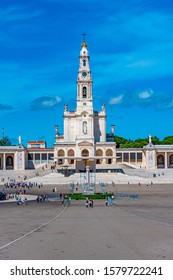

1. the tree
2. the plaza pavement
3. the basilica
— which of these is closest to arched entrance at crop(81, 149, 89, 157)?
the basilica

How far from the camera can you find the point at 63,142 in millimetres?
110938

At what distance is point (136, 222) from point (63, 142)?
3299 inches

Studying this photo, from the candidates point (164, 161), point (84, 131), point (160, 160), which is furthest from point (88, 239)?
point (160, 160)

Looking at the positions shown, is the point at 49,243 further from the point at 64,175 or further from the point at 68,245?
the point at 64,175

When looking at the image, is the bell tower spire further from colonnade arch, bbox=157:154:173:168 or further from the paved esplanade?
the paved esplanade

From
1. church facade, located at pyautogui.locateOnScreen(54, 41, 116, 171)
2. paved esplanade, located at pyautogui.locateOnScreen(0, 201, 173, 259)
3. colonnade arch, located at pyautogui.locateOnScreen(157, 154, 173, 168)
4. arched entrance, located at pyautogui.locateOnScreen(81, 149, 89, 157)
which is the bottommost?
paved esplanade, located at pyautogui.locateOnScreen(0, 201, 173, 259)

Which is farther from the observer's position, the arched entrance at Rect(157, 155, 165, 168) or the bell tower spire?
the arched entrance at Rect(157, 155, 165, 168)

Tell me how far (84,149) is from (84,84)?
14.1 m

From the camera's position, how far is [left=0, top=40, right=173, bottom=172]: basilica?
10812cm

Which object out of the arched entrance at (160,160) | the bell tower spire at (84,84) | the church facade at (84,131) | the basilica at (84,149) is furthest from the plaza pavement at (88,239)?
the arched entrance at (160,160)

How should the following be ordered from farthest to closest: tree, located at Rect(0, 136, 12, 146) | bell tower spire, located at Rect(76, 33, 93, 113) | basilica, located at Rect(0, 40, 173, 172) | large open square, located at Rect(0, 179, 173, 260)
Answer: tree, located at Rect(0, 136, 12, 146) → bell tower spire, located at Rect(76, 33, 93, 113) → basilica, located at Rect(0, 40, 173, 172) → large open square, located at Rect(0, 179, 173, 260)

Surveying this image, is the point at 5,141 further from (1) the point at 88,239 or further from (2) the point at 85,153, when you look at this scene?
(1) the point at 88,239

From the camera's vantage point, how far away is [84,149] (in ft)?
355

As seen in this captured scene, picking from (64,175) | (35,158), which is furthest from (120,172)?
(35,158)
